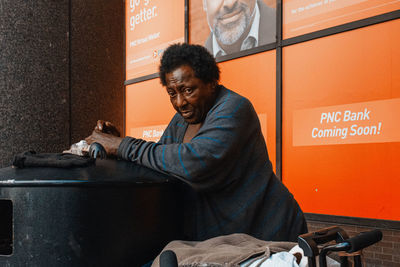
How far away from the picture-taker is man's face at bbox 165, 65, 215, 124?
1.57 m

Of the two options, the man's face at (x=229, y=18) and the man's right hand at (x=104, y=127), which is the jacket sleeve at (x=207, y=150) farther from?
the man's face at (x=229, y=18)

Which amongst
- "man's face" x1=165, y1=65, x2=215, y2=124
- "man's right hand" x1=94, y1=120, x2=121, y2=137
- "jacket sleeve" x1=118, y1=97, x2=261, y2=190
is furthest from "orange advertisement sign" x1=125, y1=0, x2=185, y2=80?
"jacket sleeve" x1=118, y1=97, x2=261, y2=190

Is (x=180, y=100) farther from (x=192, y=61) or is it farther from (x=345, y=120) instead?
(x=345, y=120)

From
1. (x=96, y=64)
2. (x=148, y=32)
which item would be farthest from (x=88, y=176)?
(x=148, y=32)

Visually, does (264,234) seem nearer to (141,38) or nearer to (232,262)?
(232,262)

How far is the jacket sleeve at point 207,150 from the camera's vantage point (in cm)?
138

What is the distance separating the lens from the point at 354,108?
2945 mm

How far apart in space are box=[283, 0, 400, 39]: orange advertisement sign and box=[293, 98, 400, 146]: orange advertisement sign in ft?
2.18

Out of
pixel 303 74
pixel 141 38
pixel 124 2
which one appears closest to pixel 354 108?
pixel 303 74

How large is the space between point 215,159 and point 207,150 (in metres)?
0.04

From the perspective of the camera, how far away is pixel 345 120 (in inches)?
117

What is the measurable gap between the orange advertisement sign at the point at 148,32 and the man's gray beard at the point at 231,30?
768 millimetres

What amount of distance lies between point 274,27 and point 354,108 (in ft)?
3.43

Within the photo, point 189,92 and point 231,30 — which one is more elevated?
point 231,30
